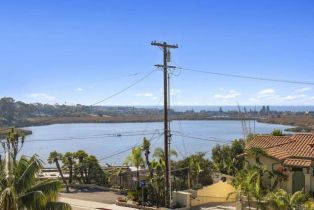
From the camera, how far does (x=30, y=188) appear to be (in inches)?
598

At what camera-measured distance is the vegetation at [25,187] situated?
14.6 metres

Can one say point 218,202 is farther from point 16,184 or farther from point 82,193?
point 16,184

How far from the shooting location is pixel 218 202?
→ 1146 inches

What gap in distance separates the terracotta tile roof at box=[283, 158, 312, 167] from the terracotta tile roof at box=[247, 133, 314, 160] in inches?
14.1

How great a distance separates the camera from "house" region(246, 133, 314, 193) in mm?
27797

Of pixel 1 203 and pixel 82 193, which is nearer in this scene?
pixel 1 203

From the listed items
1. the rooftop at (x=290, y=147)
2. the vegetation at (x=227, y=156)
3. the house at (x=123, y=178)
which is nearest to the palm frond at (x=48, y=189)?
the rooftop at (x=290, y=147)

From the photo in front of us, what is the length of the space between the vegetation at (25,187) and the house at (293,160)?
1696 cm

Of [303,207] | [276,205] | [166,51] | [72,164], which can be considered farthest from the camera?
[72,164]

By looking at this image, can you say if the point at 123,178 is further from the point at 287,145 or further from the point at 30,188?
the point at 30,188

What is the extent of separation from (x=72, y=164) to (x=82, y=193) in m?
5.04

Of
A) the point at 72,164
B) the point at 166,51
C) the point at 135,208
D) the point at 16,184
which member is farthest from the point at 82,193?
the point at 16,184

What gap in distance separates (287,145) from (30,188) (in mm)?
20223

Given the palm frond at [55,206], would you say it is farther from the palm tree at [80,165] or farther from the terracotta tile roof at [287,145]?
the palm tree at [80,165]
